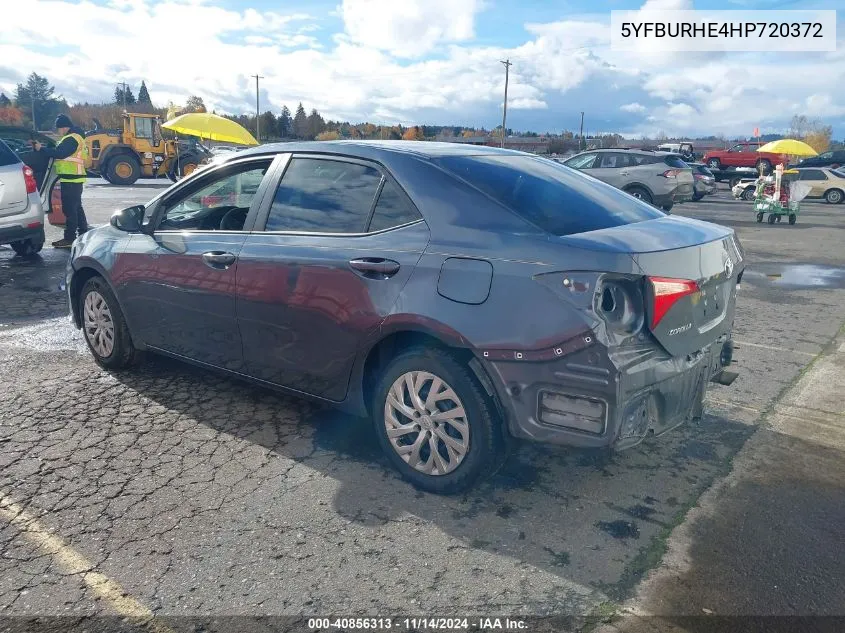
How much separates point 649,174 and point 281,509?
17.3 metres

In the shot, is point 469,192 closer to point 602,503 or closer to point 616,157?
point 602,503

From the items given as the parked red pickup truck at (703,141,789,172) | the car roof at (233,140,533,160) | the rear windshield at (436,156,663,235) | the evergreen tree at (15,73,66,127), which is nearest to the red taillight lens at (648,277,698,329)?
the rear windshield at (436,156,663,235)

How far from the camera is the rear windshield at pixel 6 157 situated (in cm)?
859

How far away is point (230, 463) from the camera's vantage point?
143 inches

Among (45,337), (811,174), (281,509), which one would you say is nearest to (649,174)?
(811,174)

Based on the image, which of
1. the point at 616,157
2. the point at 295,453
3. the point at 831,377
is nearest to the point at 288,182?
the point at 295,453

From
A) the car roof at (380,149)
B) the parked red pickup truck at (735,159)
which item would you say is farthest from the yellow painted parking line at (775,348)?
the parked red pickup truck at (735,159)

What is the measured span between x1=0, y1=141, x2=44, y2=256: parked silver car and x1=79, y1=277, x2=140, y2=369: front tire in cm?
434

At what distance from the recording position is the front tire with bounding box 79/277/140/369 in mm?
4785

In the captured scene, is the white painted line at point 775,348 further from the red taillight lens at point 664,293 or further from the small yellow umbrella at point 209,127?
the small yellow umbrella at point 209,127

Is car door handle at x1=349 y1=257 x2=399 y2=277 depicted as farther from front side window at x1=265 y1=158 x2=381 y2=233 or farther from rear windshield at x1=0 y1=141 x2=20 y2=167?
rear windshield at x1=0 y1=141 x2=20 y2=167

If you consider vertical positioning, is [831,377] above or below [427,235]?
below

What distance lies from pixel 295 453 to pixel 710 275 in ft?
7.32

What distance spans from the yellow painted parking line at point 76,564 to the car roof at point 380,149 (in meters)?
2.21
